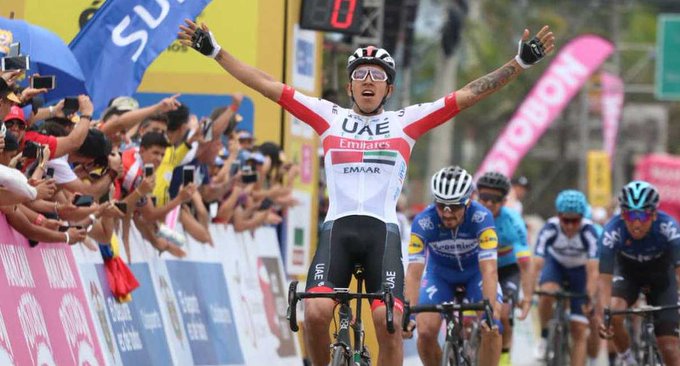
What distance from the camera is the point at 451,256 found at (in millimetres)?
13734

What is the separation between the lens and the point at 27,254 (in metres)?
10.6

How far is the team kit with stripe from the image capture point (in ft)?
34.2

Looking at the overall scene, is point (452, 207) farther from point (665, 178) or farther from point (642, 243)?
point (665, 178)

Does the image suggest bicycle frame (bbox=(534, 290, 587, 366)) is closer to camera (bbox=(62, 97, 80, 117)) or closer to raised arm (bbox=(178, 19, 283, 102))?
raised arm (bbox=(178, 19, 283, 102))

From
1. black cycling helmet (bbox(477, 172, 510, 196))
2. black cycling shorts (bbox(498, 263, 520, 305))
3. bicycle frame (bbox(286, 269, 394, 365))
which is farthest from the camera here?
black cycling shorts (bbox(498, 263, 520, 305))

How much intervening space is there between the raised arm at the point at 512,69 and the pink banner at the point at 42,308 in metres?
2.92

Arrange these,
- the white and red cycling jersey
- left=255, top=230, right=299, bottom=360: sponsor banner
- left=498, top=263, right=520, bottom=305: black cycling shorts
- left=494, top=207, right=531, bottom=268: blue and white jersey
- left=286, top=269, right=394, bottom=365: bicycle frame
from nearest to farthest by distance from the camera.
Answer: left=286, top=269, right=394, bottom=365: bicycle frame, the white and red cycling jersey, left=494, top=207, right=531, bottom=268: blue and white jersey, left=498, top=263, right=520, bottom=305: black cycling shorts, left=255, top=230, right=299, bottom=360: sponsor banner

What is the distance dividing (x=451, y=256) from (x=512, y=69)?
3116 mm

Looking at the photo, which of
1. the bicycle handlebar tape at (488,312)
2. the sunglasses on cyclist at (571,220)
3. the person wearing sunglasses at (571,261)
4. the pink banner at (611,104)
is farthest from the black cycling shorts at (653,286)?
the pink banner at (611,104)

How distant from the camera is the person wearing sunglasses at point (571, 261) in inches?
707

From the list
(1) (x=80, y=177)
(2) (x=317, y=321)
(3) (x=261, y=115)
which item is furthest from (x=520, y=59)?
(3) (x=261, y=115)

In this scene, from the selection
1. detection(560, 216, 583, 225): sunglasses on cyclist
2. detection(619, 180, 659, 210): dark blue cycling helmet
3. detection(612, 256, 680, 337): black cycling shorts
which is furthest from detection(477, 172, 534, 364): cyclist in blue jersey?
detection(619, 180, 659, 210): dark blue cycling helmet

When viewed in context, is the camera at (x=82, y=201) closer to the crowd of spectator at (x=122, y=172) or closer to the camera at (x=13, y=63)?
the crowd of spectator at (x=122, y=172)

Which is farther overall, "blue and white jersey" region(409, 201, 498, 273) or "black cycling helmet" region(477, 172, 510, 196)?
"black cycling helmet" region(477, 172, 510, 196)
